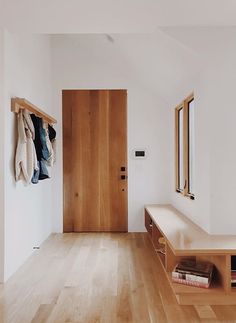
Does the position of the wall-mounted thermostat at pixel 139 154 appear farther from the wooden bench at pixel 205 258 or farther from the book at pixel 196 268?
the book at pixel 196 268

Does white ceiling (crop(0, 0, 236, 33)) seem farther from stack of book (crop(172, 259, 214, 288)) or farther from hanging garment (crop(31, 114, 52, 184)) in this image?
stack of book (crop(172, 259, 214, 288))

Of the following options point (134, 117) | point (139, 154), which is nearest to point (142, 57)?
point (134, 117)

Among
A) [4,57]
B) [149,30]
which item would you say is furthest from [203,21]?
[4,57]

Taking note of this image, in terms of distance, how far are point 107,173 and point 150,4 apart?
10.5 feet

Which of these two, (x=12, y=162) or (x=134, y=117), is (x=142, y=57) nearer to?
(x=134, y=117)

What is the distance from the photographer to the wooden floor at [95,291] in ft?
8.12

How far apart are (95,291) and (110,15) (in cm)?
240

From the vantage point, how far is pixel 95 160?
5.57 m

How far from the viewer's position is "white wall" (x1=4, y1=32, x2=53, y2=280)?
336 cm

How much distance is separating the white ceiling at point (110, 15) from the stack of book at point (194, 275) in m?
2.18

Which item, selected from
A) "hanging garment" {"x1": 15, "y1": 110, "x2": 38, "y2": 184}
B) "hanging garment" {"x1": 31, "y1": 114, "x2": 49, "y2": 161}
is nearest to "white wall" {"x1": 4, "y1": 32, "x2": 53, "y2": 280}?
"hanging garment" {"x1": 15, "y1": 110, "x2": 38, "y2": 184}

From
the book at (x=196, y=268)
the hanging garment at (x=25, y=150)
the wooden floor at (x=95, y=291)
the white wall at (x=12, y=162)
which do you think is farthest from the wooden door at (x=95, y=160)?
the book at (x=196, y=268)

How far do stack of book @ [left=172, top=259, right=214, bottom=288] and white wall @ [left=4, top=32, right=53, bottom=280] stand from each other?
163 centimetres

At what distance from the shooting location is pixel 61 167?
559cm
